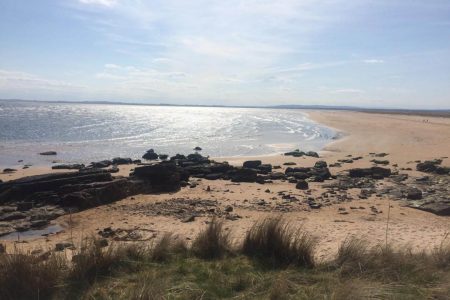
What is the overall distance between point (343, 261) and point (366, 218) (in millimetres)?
6056

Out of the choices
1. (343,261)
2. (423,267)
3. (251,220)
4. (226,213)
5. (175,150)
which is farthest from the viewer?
(175,150)

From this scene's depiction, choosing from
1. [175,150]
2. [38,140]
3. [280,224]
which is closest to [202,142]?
[175,150]

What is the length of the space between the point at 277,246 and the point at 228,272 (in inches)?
48.2

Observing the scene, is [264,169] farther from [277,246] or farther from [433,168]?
[277,246]

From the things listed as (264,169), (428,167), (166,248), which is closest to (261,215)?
(166,248)

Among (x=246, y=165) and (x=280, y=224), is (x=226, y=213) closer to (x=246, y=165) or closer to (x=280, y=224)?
(x=280, y=224)

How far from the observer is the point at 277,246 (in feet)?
24.2

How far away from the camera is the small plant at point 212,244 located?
7477 millimetres

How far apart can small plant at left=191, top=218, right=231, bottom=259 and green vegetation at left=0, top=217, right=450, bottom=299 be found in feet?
0.06

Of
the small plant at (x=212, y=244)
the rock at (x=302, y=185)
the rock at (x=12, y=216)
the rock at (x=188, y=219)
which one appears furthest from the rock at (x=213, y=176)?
the small plant at (x=212, y=244)

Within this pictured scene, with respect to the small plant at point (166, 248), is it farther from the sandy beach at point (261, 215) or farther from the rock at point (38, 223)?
the rock at point (38, 223)

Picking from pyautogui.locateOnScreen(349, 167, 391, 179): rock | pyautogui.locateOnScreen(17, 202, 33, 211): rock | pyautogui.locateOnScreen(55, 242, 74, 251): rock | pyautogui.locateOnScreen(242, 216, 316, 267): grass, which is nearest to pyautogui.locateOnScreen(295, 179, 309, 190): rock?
pyautogui.locateOnScreen(349, 167, 391, 179): rock

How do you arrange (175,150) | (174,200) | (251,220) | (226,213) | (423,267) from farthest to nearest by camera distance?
1. (175,150)
2. (174,200)
3. (226,213)
4. (251,220)
5. (423,267)

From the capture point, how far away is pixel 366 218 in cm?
1259
